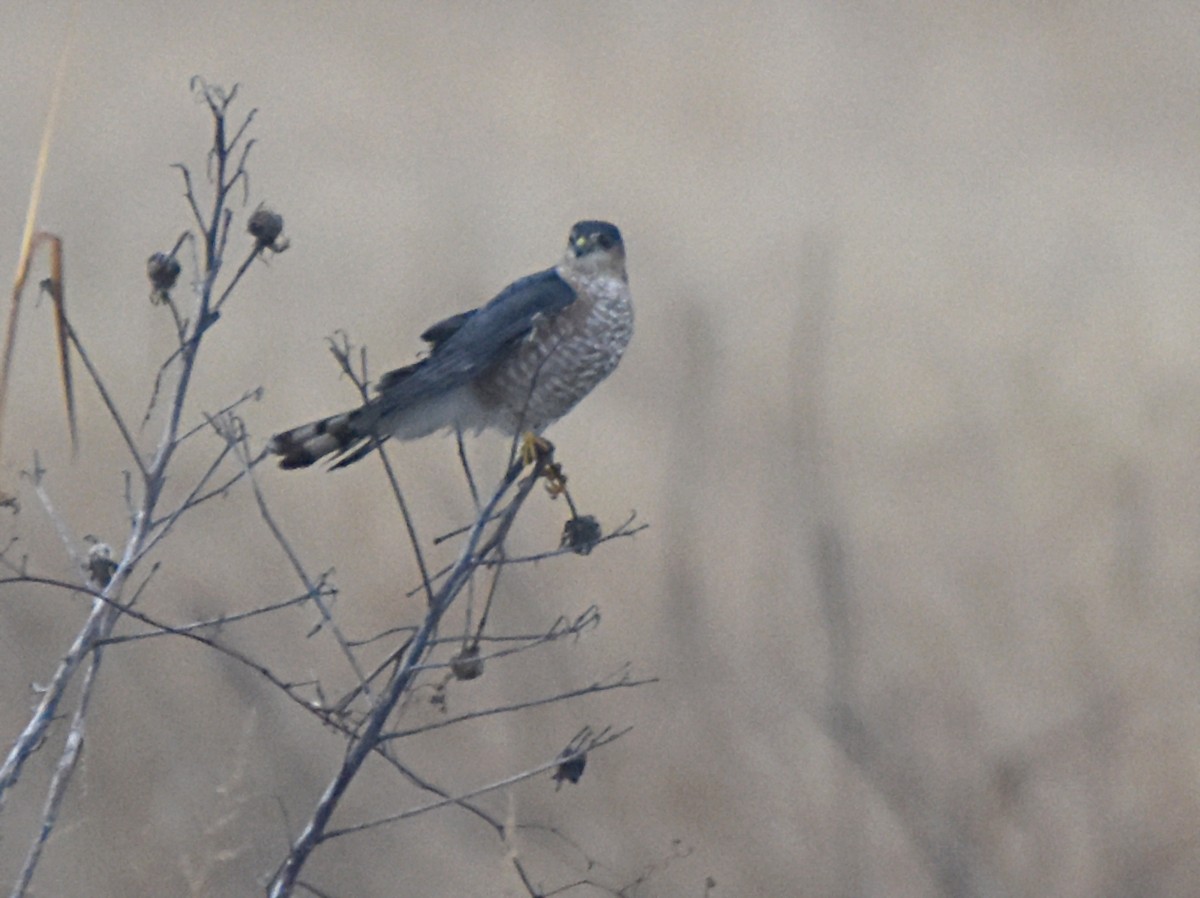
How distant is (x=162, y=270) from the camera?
141 centimetres

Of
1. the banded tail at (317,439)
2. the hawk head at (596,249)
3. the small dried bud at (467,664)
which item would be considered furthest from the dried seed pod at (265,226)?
the hawk head at (596,249)

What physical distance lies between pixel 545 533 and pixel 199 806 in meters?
0.80

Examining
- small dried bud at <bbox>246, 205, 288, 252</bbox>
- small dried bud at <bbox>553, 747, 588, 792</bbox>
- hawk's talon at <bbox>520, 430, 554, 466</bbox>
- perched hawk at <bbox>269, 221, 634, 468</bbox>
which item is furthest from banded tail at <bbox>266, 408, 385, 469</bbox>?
small dried bud at <bbox>553, 747, 588, 792</bbox>

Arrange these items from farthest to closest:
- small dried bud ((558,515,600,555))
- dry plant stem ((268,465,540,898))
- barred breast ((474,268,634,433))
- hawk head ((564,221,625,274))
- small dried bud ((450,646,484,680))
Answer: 1. hawk head ((564,221,625,274))
2. barred breast ((474,268,634,433))
3. small dried bud ((558,515,600,555))
4. small dried bud ((450,646,484,680))
5. dry plant stem ((268,465,540,898))

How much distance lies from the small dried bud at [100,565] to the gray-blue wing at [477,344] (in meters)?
0.43

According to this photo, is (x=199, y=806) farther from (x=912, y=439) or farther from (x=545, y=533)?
(x=912, y=439)

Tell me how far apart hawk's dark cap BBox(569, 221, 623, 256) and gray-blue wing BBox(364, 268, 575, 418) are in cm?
13

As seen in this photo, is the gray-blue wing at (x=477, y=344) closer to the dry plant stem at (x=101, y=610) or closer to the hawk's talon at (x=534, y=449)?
the hawk's talon at (x=534, y=449)

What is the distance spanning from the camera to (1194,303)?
2.89m

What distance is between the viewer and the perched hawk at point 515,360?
6.15 feet

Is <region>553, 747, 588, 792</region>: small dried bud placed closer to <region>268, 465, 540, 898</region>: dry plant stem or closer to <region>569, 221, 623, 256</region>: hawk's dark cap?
<region>268, 465, 540, 898</region>: dry plant stem

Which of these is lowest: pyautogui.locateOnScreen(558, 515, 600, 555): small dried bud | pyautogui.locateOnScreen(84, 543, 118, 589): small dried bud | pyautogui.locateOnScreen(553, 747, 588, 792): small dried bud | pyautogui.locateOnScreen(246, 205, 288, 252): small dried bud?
pyautogui.locateOnScreen(553, 747, 588, 792): small dried bud

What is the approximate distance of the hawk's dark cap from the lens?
2088 millimetres

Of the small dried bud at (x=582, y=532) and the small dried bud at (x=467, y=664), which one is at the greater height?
the small dried bud at (x=582, y=532)
